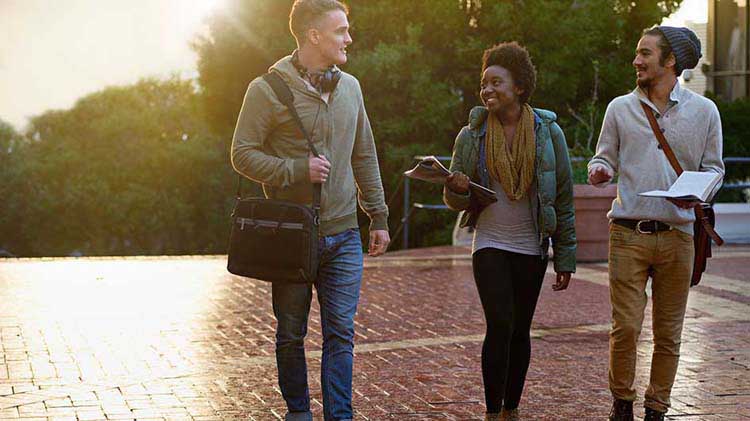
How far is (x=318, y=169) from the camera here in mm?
4727

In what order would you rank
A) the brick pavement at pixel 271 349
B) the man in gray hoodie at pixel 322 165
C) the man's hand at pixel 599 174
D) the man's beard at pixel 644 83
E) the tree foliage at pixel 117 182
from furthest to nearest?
the tree foliage at pixel 117 182 < the brick pavement at pixel 271 349 < the man's beard at pixel 644 83 < the man's hand at pixel 599 174 < the man in gray hoodie at pixel 322 165

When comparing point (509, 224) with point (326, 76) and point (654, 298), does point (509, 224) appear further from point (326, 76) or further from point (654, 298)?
point (326, 76)

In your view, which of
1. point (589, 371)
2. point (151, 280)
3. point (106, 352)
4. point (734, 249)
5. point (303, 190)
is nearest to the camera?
point (303, 190)

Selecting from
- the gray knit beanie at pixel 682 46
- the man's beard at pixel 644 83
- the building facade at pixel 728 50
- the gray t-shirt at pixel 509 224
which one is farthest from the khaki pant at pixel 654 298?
the building facade at pixel 728 50

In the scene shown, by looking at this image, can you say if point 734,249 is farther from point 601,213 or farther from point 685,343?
point 685,343

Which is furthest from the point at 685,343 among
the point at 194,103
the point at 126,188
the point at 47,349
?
the point at 126,188

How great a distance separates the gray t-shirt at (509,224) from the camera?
538 centimetres

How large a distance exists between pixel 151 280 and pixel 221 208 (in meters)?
32.5

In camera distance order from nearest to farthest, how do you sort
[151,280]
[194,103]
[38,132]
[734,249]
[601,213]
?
[151,280] < [601,213] < [734,249] < [194,103] < [38,132]

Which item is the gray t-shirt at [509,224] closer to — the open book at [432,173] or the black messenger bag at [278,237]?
the open book at [432,173]

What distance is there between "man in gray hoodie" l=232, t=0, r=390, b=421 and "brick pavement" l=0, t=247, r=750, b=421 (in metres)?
1.00

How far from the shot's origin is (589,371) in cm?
718

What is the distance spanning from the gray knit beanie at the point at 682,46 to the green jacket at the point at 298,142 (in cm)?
137

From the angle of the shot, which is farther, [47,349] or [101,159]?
[101,159]
